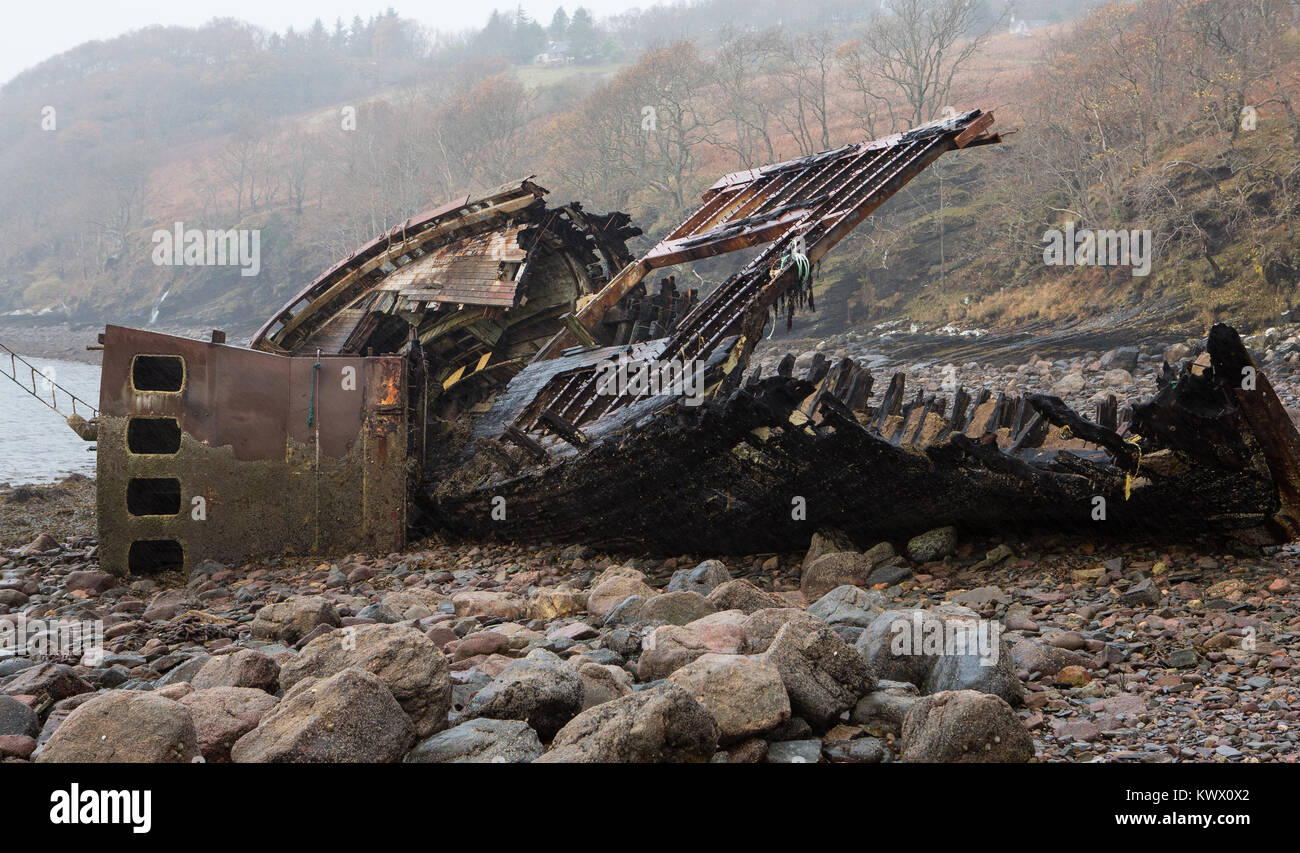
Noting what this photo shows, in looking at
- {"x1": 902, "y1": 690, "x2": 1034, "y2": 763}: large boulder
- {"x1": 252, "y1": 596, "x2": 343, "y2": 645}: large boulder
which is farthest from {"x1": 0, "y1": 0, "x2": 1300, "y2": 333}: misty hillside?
{"x1": 252, "y1": 596, "x2": 343, "y2": 645}: large boulder

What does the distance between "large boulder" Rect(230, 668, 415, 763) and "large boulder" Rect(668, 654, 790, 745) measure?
3.26 ft

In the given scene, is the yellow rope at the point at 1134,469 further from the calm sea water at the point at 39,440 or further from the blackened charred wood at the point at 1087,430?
the calm sea water at the point at 39,440

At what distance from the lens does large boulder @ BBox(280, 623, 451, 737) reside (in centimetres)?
316

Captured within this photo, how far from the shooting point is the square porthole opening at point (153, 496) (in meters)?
7.07

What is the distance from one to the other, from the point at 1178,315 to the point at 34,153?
96432 millimetres

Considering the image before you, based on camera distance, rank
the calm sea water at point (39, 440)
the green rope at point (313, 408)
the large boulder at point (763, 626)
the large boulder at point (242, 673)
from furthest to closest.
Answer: the calm sea water at point (39, 440) < the green rope at point (313, 408) < the large boulder at point (763, 626) < the large boulder at point (242, 673)

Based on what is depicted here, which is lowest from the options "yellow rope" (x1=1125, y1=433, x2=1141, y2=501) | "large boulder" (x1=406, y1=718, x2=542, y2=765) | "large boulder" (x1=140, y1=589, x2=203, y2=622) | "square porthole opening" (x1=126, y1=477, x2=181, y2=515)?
"large boulder" (x1=140, y1=589, x2=203, y2=622)

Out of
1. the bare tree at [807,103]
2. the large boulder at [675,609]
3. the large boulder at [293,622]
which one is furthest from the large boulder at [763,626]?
the bare tree at [807,103]

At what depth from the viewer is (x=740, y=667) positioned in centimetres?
317

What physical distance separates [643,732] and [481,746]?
23.1 inches

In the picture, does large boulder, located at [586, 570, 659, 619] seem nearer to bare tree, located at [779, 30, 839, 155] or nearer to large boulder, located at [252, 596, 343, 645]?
large boulder, located at [252, 596, 343, 645]

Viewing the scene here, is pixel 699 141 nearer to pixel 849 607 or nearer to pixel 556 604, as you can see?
pixel 556 604

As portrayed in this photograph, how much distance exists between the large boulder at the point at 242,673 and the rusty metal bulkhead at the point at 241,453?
3.66 metres
